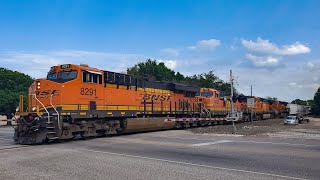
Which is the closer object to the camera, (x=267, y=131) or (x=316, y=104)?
(x=267, y=131)

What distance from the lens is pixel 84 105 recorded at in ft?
58.5

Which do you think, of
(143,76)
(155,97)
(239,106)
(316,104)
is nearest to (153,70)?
(143,76)

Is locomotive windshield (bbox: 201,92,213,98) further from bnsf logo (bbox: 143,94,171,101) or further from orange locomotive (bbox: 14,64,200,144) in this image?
orange locomotive (bbox: 14,64,200,144)

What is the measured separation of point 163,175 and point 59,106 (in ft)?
32.2

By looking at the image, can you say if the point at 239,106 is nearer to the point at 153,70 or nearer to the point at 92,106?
the point at 92,106

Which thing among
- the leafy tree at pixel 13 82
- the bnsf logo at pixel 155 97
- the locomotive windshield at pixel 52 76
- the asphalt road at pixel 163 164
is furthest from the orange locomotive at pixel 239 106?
the leafy tree at pixel 13 82

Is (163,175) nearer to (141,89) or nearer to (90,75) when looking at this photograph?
(90,75)

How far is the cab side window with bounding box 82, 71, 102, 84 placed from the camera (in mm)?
17781

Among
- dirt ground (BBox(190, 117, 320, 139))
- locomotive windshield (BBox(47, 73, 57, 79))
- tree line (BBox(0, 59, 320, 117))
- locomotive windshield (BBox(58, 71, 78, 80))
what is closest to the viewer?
locomotive windshield (BBox(58, 71, 78, 80))

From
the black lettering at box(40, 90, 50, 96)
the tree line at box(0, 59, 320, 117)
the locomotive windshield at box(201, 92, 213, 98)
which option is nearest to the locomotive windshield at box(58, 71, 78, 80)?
the black lettering at box(40, 90, 50, 96)

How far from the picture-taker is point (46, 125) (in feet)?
51.9

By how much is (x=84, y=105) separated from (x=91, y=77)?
1604 millimetres

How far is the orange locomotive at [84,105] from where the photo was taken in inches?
640

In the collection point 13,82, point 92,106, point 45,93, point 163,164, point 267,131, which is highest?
point 13,82
